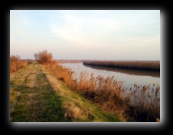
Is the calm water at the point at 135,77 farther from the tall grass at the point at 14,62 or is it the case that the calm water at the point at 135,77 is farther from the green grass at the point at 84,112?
the tall grass at the point at 14,62

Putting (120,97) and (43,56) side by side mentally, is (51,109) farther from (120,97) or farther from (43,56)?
(43,56)

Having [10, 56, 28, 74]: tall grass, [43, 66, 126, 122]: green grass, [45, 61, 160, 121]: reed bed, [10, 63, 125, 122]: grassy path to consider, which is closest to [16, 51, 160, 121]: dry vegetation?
[45, 61, 160, 121]: reed bed

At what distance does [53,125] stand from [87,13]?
2469 mm

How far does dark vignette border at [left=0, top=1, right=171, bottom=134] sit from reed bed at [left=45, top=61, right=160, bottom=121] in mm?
525

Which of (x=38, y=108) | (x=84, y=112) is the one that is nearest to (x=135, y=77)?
(x=84, y=112)

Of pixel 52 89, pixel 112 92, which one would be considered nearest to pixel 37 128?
pixel 52 89

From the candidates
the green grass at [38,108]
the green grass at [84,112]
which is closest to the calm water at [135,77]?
the green grass at [84,112]

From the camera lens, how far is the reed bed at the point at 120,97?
205 inches

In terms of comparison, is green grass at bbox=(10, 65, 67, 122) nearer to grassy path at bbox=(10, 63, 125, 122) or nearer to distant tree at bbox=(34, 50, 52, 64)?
grassy path at bbox=(10, 63, 125, 122)

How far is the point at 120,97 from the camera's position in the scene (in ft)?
19.1

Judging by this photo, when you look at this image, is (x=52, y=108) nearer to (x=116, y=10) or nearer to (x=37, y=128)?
(x=37, y=128)

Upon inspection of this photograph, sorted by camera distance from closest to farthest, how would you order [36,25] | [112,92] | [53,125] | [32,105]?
[53,125], [32,105], [36,25], [112,92]

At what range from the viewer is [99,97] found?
5.89 meters

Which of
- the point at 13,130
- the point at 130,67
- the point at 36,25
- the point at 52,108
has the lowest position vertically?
the point at 13,130
